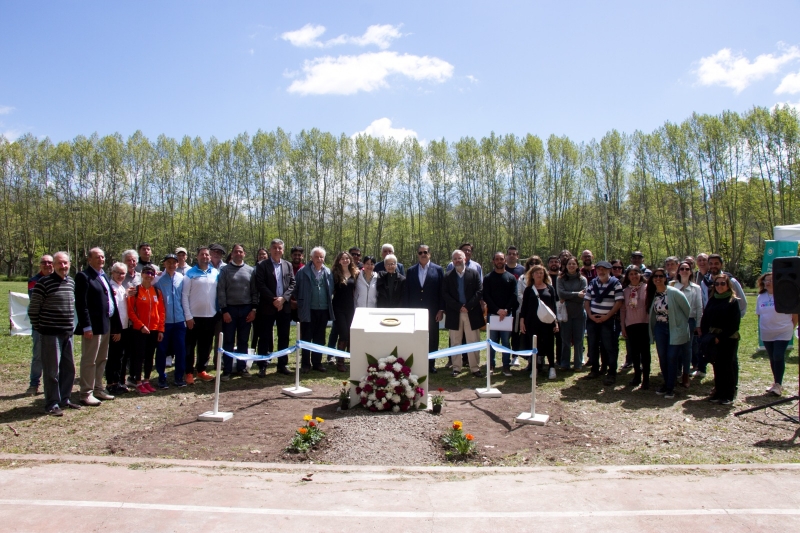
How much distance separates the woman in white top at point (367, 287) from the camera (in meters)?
9.79

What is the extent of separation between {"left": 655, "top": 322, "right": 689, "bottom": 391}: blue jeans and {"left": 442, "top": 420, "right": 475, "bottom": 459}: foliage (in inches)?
154

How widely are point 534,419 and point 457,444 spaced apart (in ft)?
5.32

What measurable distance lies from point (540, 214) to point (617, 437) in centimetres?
4875

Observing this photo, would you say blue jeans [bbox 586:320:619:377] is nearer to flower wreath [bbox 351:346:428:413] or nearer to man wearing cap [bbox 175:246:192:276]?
flower wreath [bbox 351:346:428:413]

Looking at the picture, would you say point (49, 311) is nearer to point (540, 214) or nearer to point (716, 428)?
point (716, 428)

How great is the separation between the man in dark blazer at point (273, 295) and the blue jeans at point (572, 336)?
4.97 meters

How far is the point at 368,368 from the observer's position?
7.02 metres

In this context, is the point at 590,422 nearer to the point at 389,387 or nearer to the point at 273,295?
the point at 389,387

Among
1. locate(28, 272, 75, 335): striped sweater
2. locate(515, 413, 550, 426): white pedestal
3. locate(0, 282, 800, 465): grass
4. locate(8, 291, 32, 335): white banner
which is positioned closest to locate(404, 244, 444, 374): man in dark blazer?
locate(0, 282, 800, 465): grass

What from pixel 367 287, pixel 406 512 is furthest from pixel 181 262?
pixel 406 512

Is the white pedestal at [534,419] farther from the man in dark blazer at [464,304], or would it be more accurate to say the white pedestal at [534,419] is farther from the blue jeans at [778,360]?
the blue jeans at [778,360]

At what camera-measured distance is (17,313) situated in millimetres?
12094

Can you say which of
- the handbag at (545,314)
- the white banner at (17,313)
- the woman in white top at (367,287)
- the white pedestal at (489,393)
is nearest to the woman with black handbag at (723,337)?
the handbag at (545,314)

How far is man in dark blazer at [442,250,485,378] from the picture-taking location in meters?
9.77
